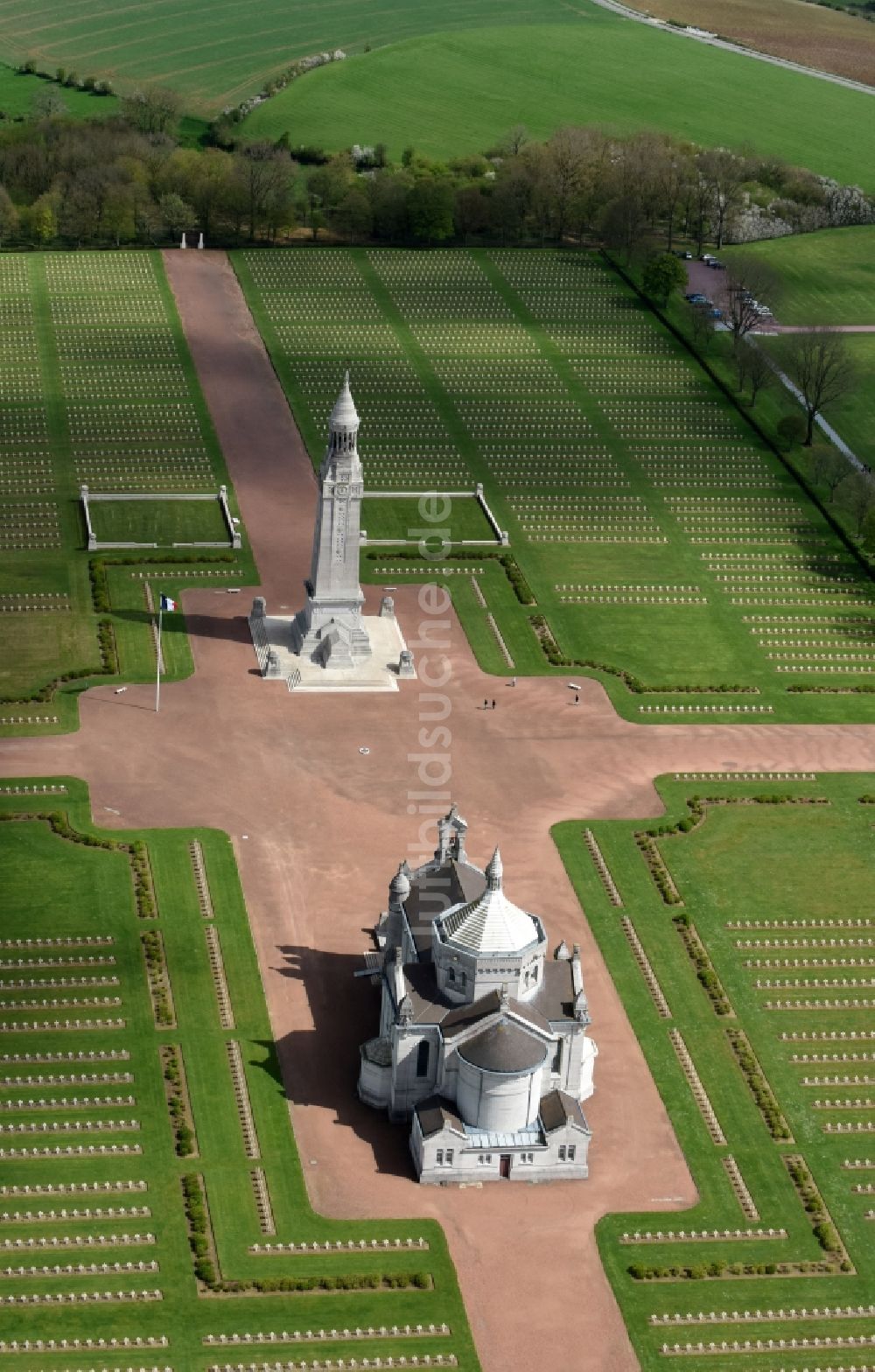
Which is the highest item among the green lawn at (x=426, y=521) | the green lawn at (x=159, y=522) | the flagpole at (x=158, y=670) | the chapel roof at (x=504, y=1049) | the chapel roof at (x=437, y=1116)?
the chapel roof at (x=504, y=1049)

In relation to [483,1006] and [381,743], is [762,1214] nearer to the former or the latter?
[483,1006]

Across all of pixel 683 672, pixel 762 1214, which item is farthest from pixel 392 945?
pixel 683 672

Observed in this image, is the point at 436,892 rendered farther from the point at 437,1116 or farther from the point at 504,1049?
the point at 437,1116

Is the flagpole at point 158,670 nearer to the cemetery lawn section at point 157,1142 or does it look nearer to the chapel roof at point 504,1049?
the cemetery lawn section at point 157,1142

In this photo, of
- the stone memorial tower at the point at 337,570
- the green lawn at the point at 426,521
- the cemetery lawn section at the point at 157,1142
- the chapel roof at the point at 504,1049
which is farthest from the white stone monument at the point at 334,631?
the chapel roof at the point at 504,1049

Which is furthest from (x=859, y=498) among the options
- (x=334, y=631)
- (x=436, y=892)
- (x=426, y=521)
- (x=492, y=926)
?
(x=492, y=926)

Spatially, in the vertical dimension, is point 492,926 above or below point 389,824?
above
